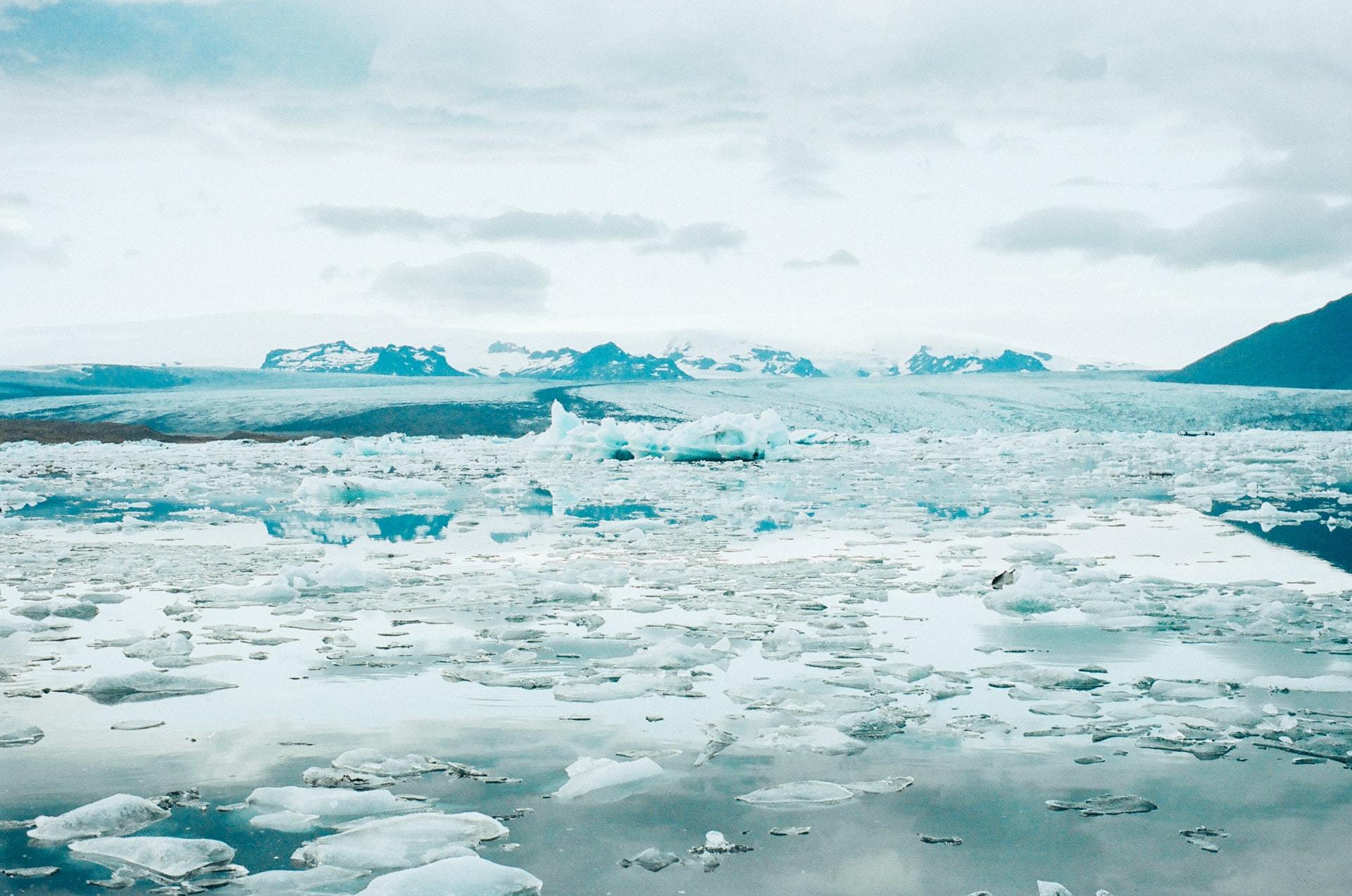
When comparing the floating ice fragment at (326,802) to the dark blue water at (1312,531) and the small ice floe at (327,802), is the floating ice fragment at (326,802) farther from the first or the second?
the dark blue water at (1312,531)

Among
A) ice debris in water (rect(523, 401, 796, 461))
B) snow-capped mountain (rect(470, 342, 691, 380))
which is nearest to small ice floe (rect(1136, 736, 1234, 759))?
ice debris in water (rect(523, 401, 796, 461))

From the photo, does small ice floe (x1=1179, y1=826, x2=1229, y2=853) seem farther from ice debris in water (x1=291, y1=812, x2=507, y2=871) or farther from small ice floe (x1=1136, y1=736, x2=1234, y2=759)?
ice debris in water (x1=291, y1=812, x2=507, y2=871)

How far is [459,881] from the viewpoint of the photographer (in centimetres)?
204

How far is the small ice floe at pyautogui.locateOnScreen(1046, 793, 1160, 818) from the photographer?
242 centimetres

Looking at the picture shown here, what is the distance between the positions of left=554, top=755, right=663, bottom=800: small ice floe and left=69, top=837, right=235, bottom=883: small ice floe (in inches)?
28.2

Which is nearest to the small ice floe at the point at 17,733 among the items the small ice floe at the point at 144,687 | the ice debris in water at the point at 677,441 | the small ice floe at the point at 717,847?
the small ice floe at the point at 144,687

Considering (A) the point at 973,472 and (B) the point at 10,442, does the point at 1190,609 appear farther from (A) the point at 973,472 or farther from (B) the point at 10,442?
(B) the point at 10,442

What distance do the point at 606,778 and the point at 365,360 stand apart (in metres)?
144

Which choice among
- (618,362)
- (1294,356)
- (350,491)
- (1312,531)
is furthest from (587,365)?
(1312,531)

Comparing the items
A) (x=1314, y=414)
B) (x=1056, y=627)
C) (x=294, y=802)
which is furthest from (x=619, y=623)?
(x=1314, y=414)

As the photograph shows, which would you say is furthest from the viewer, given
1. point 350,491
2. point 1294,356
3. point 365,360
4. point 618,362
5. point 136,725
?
point 618,362

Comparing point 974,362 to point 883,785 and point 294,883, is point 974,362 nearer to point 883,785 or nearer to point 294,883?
point 883,785

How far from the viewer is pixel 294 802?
97.9 inches

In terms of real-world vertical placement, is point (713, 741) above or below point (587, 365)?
below
